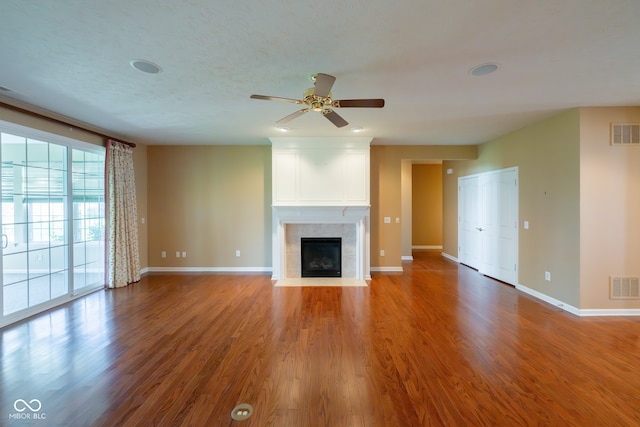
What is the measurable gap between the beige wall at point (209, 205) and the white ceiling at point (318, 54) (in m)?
2.08

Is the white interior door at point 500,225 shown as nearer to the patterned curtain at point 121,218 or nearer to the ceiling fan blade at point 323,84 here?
the ceiling fan blade at point 323,84

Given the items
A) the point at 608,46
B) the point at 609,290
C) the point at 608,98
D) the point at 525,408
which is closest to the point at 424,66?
the point at 608,46

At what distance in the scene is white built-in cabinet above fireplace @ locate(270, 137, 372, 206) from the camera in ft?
17.0

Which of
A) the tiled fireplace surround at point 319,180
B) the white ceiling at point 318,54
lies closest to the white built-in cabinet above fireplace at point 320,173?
the tiled fireplace surround at point 319,180

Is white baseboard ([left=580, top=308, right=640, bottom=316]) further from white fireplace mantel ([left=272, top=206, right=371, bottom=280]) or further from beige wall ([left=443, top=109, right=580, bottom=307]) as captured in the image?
white fireplace mantel ([left=272, top=206, right=371, bottom=280])

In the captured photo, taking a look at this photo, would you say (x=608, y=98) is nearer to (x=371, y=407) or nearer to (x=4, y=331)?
(x=371, y=407)

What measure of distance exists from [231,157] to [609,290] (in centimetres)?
653

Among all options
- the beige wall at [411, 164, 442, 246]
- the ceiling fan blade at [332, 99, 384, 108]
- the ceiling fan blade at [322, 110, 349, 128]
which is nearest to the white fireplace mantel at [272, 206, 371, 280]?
the ceiling fan blade at [322, 110, 349, 128]

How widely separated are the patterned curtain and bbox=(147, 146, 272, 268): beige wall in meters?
0.65

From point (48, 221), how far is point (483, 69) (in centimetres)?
579

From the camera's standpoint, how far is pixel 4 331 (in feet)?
10.4

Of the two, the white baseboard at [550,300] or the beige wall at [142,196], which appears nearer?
the white baseboard at [550,300]

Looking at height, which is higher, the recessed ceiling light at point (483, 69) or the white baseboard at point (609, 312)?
the recessed ceiling light at point (483, 69)

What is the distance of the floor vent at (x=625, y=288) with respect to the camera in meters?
3.60
